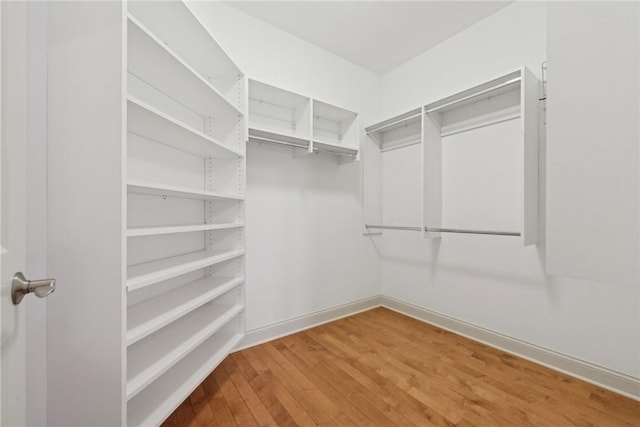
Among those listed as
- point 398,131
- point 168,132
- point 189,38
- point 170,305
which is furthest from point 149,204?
point 398,131

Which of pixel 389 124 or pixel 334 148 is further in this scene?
pixel 389 124

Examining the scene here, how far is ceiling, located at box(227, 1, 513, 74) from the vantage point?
6.66 ft

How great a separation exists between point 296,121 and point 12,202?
1996 mm

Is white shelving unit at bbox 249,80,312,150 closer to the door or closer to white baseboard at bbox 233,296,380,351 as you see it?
the door

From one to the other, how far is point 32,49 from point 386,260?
291 cm

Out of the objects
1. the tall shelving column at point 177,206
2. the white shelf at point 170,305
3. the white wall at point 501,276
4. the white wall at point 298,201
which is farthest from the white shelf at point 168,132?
the white wall at point 501,276

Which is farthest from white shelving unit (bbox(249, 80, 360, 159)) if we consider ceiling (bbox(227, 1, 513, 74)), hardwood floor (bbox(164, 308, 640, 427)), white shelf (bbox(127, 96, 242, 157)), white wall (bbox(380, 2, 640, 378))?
hardwood floor (bbox(164, 308, 640, 427))

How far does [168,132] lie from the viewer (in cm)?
133

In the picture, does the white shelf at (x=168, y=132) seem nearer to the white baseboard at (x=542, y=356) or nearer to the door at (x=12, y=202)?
the door at (x=12, y=202)

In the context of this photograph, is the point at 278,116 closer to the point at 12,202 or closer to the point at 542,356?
the point at 12,202

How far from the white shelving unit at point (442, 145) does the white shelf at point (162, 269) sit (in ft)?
5.62

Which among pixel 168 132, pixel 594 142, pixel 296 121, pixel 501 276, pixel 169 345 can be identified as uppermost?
pixel 296 121

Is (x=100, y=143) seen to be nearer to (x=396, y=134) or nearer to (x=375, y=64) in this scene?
(x=396, y=134)

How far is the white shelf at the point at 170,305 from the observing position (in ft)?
3.52
